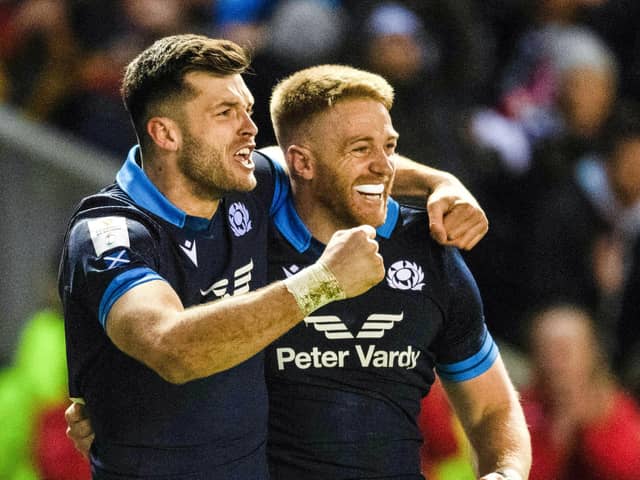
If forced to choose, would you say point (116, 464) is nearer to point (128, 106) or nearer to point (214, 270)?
point (214, 270)

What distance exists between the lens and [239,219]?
148 inches

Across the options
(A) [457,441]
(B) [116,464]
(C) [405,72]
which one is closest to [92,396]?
(B) [116,464]

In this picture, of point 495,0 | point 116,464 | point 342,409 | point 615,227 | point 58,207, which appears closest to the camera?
point 116,464

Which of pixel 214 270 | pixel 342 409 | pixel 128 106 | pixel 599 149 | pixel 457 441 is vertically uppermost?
pixel 128 106

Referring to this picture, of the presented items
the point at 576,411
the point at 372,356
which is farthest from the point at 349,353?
the point at 576,411

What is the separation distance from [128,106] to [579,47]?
3.85 meters

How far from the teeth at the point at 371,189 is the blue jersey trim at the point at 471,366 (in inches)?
21.5

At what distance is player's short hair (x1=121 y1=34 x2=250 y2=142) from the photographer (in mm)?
3564

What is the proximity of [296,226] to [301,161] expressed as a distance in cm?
18

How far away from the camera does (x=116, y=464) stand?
353cm

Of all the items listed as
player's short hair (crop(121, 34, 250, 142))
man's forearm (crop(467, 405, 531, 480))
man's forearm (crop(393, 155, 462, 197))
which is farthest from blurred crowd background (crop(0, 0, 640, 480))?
player's short hair (crop(121, 34, 250, 142))

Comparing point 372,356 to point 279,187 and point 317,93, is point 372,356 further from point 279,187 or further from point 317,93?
point 317,93

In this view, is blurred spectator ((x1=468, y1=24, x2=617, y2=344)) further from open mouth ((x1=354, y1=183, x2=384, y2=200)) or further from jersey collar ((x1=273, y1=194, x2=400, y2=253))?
open mouth ((x1=354, y1=183, x2=384, y2=200))

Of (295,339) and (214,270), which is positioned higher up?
(214,270)
